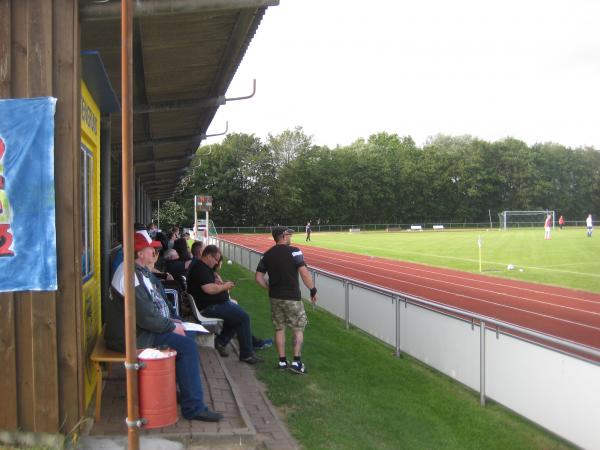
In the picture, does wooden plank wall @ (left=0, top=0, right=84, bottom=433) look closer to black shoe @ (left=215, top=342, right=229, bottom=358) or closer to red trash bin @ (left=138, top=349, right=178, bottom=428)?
red trash bin @ (left=138, top=349, right=178, bottom=428)

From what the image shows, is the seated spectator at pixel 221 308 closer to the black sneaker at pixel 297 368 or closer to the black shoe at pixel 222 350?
the black shoe at pixel 222 350

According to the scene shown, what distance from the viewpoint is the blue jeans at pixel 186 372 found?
4895 mm

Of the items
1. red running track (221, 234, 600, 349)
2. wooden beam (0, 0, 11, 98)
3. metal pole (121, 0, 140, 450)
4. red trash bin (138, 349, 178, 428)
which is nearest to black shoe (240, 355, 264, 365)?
red trash bin (138, 349, 178, 428)

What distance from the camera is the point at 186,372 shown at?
16.2 feet

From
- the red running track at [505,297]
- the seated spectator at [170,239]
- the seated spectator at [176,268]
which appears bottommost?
the red running track at [505,297]

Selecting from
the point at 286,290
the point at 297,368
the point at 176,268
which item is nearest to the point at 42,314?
the point at 286,290

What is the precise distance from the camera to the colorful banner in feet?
13.7

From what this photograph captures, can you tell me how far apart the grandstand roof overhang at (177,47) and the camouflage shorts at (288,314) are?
2.98m

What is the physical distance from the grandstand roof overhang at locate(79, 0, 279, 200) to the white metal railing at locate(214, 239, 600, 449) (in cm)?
394

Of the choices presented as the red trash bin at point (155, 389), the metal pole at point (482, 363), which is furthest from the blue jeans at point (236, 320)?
the red trash bin at point (155, 389)

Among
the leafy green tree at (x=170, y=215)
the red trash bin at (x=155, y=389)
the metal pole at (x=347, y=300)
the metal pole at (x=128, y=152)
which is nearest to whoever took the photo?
the metal pole at (x=128, y=152)

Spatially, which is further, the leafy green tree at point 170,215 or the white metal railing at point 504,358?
the leafy green tree at point 170,215

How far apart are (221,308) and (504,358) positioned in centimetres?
336

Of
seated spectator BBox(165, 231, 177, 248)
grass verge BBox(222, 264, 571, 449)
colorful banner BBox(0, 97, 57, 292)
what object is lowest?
grass verge BBox(222, 264, 571, 449)
